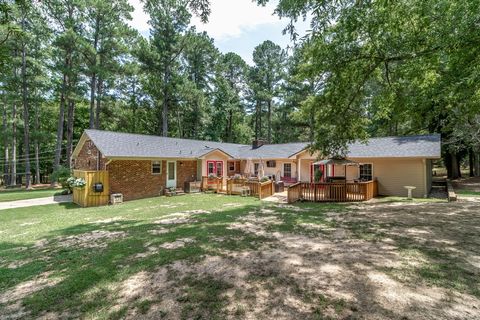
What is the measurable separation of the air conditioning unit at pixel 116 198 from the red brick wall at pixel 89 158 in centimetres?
184

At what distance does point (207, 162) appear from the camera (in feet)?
63.7

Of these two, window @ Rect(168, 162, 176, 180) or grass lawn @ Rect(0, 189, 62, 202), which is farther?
window @ Rect(168, 162, 176, 180)

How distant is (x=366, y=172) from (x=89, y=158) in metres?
18.0

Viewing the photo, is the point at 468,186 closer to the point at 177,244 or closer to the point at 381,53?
the point at 381,53

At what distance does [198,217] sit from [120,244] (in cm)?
339

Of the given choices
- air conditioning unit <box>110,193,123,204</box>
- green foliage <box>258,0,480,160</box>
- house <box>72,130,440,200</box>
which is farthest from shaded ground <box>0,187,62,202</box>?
green foliage <box>258,0,480,160</box>

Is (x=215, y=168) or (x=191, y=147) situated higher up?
(x=191, y=147)

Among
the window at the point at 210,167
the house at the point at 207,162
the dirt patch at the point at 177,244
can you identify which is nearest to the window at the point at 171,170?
the house at the point at 207,162

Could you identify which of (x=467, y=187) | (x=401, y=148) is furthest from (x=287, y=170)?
(x=467, y=187)

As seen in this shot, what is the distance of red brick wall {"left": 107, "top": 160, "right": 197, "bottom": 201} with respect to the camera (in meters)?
14.0

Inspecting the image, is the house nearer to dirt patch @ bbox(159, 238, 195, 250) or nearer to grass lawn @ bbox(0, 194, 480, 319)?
grass lawn @ bbox(0, 194, 480, 319)

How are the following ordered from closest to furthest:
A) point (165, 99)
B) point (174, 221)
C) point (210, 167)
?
point (174, 221)
point (210, 167)
point (165, 99)

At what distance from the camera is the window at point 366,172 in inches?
605

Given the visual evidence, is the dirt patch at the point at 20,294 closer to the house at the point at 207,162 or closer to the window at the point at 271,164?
the house at the point at 207,162
